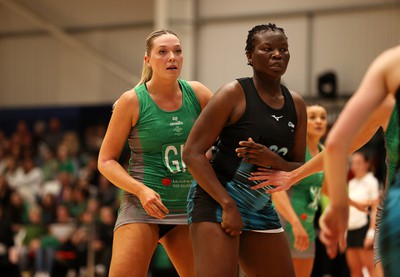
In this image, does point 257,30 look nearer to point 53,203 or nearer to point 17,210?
point 53,203

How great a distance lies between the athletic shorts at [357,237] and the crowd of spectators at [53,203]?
3936 mm

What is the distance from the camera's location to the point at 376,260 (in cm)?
444

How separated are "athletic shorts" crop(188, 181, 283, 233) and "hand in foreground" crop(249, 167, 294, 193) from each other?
0.08 m

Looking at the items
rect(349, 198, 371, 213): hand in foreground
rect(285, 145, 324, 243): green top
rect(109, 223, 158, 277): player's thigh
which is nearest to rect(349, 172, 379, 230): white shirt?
rect(349, 198, 371, 213): hand in foreground

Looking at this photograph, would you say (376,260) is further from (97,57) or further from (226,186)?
(97,57)

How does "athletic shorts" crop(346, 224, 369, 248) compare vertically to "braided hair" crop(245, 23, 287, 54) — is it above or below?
below

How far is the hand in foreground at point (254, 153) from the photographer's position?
4.25m

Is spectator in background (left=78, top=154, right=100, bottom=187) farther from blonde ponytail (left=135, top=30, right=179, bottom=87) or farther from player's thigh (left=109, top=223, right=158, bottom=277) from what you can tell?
player's thigh (left=109, top=223, right=158, bottom=277)

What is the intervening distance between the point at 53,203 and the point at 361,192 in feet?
22.7

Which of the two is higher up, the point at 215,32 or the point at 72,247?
the point at 215,32

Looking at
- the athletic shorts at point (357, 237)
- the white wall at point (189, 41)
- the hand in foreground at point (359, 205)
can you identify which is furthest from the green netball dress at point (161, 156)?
the white wall at point (189, 41)

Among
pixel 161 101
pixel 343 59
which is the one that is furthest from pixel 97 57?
pixel 161 101

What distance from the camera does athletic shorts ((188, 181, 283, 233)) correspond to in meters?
4.23

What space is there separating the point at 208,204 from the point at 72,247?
8.93 m
